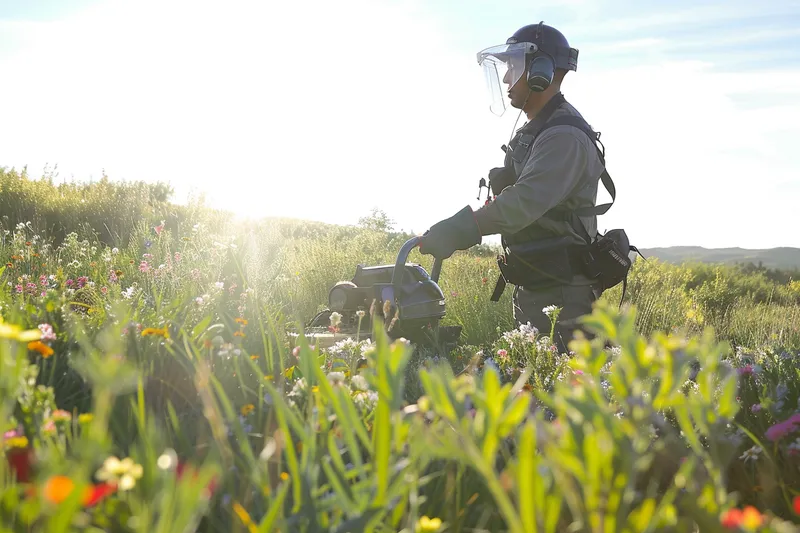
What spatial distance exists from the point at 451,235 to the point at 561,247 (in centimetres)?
109

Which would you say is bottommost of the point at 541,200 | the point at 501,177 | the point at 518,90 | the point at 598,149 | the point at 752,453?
the point at 752,453

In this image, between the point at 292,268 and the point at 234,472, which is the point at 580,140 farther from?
the point at 292,268

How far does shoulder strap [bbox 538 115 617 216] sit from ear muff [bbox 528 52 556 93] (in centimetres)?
31

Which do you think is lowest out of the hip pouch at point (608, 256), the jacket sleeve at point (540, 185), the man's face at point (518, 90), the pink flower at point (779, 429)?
the pink flower at point (779, 429)

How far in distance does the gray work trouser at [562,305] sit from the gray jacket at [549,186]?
405 millimetres

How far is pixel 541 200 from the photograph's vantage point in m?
4.34

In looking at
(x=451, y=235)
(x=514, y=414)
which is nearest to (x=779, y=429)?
(x=514, y=414)

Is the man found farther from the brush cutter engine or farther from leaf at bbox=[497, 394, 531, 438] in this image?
leaf at bbox=[497, 394, 531, 438]

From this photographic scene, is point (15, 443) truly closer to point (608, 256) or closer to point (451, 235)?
point (451, 235)

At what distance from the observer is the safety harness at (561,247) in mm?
4773

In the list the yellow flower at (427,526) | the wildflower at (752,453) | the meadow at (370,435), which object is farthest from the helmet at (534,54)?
the yellow flower at (427,526)

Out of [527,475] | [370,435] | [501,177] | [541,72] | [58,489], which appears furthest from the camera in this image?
[501,177]

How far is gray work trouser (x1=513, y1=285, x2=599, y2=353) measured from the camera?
489cm

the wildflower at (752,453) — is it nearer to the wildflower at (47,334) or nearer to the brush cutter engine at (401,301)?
the wildflower at (47,334)
